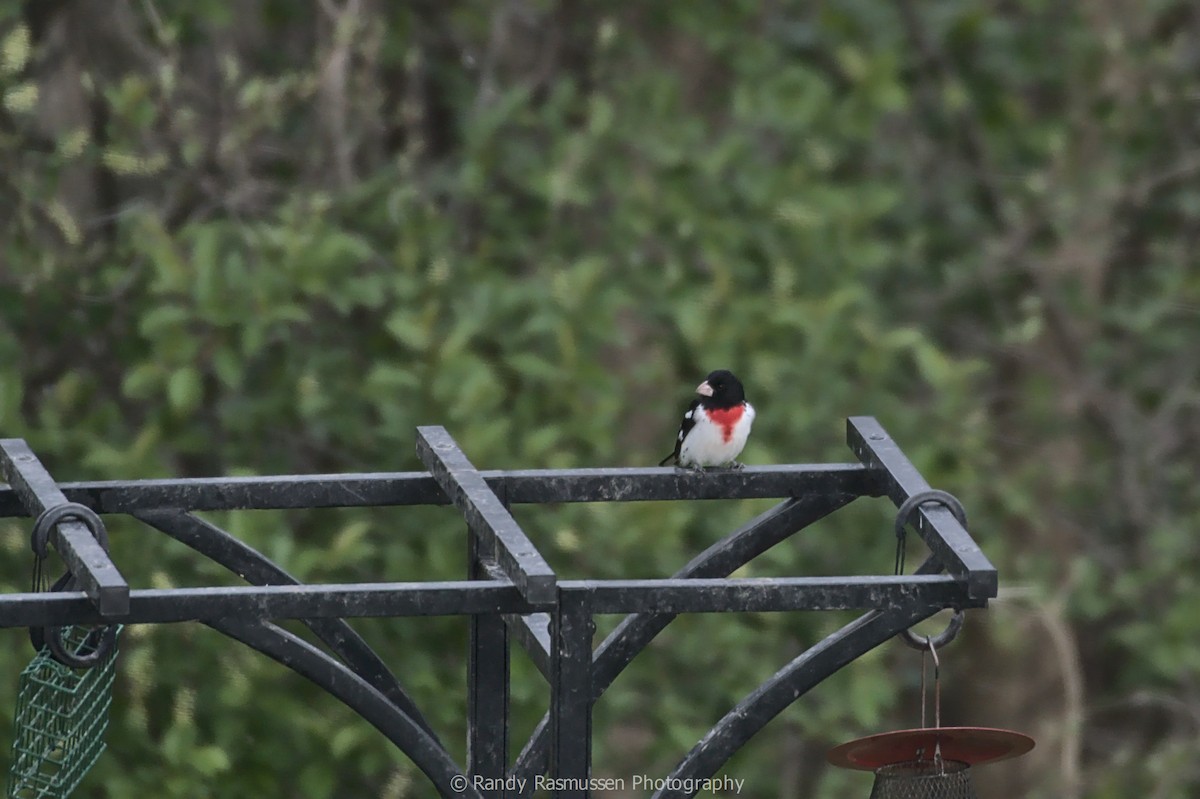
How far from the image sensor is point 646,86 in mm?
6309

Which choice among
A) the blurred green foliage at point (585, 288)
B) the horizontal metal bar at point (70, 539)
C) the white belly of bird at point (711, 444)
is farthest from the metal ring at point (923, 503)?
the blurred green foliage at point (585, 288)

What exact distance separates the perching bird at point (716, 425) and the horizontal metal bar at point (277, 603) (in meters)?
2.05

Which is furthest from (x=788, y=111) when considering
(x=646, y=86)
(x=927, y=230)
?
(x=927, y=230)

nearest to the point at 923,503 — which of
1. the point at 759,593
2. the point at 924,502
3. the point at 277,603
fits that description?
the point at 924,502

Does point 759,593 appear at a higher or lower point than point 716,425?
lower

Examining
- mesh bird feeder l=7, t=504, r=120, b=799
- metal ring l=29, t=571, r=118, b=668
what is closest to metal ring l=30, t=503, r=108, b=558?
mesh bird feeder l=7, t=504, r=120, b=799

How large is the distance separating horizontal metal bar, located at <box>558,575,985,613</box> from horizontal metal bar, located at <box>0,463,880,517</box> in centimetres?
68

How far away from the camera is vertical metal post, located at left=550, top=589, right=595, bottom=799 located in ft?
9.56

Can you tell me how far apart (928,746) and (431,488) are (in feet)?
3.05

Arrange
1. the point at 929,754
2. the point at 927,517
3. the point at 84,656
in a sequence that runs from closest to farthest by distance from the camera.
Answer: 1. the point at 84,656
2. the point at 927,517
3. the point at 929,754

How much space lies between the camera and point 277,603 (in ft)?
9.31

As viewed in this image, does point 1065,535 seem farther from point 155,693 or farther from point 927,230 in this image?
point 155,693

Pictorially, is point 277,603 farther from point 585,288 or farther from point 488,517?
point 585,288

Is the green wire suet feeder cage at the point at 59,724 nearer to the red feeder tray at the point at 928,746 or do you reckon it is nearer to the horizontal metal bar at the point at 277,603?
the horizontal metal bar at the point at 277,603
